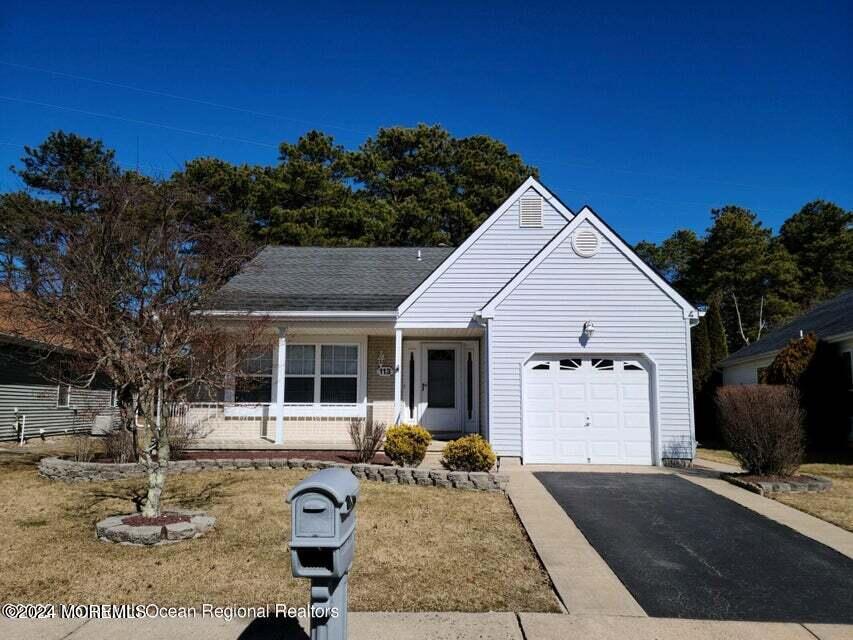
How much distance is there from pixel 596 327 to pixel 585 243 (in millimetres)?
1882

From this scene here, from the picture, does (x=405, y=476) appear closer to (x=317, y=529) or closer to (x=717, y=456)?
(x=317, y=529)

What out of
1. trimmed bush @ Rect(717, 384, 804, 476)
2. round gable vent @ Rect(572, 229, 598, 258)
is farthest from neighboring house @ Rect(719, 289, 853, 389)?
round gable vent @ Rect(572, 229, 598, 258)

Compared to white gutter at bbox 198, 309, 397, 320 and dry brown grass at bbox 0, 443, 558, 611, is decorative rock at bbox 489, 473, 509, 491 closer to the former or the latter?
dry brown grass at bbox 0, 443, 558, 611

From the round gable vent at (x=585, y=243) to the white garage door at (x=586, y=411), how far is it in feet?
7.69

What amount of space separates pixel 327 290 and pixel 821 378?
45.9 ft

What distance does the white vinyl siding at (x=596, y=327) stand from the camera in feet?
41.2

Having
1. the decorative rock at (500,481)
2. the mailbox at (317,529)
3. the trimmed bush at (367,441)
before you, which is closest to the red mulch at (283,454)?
the trimmed bush at (367,441)

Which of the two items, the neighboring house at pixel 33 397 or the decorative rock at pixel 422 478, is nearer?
the decorative rock at pixel 422 478

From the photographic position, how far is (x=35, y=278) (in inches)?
422

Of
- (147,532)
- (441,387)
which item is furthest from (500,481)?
(441,387)

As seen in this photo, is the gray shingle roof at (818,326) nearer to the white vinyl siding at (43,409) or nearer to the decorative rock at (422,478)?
the decorative rock at (422,478)

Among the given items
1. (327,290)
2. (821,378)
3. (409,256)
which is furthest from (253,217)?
(821,378)

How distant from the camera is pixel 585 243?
13.0 metres

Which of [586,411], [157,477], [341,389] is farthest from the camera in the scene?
[341,389]
